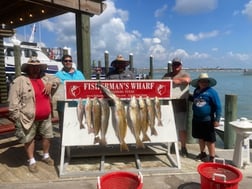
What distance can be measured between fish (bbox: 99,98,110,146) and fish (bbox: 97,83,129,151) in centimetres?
12

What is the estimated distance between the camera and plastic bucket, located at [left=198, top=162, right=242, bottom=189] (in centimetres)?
276

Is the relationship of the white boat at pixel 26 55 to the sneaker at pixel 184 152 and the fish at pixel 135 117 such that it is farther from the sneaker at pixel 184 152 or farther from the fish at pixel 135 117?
the fish at pixel 135 117

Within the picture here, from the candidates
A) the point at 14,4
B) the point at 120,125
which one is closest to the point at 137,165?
the point at 120,125

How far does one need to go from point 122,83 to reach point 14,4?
3.78 metres

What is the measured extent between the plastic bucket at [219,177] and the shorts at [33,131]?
2339 mm

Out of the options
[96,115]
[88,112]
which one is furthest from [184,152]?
[88,112]

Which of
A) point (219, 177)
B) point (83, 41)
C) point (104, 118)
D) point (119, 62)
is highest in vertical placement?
point (83, 41)

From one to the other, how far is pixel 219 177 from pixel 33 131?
2.63 meters

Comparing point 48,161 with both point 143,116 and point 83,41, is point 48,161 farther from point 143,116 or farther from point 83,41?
point 83,41

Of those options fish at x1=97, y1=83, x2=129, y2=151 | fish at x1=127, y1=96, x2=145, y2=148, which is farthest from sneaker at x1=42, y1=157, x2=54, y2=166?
fish at x1=127, y1=96, x2=145, y2=148

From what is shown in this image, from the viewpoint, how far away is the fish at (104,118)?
3892 millimetres

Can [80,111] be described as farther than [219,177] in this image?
Yes

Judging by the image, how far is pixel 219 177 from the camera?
3.03 m

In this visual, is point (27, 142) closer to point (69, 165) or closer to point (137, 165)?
point (69, 165)
